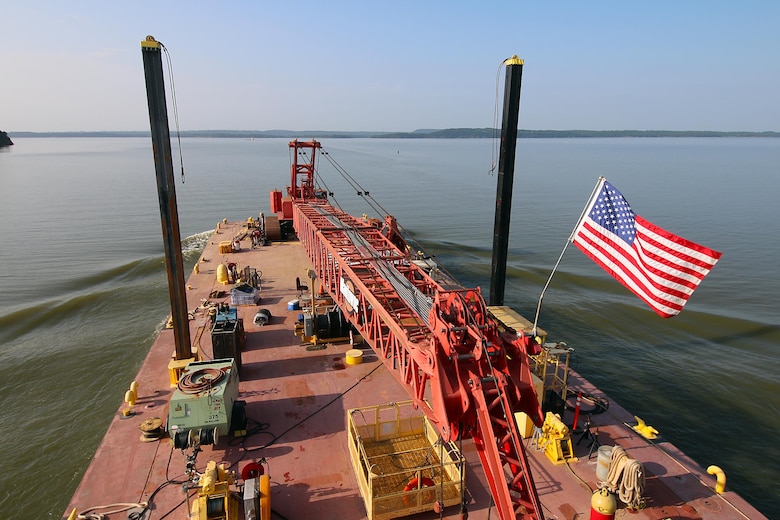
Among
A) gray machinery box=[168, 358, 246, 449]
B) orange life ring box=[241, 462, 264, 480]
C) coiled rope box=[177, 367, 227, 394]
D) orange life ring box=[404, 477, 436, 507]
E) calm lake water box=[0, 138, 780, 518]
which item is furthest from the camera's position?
calm lake water box=[0, 138, 780, 518]

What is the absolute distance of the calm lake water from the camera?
21109mm

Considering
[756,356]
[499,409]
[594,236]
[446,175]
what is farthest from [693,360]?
[446,175]

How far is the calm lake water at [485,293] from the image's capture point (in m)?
21.1

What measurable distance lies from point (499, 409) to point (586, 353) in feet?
69.5

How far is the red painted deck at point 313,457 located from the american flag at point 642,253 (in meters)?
5.98

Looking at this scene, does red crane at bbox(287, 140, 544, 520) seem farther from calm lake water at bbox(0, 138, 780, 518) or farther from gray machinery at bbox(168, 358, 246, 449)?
calm lake water at bbox(0, 138, 780, 518)

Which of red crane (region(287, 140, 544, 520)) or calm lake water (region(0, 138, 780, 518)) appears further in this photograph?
calm lake water (region(0, 138, 780, 518))

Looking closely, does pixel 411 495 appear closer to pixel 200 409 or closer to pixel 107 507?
pixel 200 409

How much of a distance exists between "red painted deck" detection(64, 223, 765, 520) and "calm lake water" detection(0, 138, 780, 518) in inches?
174

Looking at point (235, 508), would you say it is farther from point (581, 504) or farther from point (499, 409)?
point (581, 504)

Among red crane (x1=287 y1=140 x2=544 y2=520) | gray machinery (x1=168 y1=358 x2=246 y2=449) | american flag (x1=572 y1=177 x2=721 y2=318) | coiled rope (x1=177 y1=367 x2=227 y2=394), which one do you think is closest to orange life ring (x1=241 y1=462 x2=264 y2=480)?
gray machinery (x1=168 y1=358 x2=246 y2=449)

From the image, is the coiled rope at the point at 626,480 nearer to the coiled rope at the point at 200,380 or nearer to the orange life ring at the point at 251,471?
the orange life ring at the point at 251,471

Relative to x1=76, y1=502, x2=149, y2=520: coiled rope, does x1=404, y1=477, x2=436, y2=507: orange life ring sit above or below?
above

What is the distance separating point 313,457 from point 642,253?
1192cm
